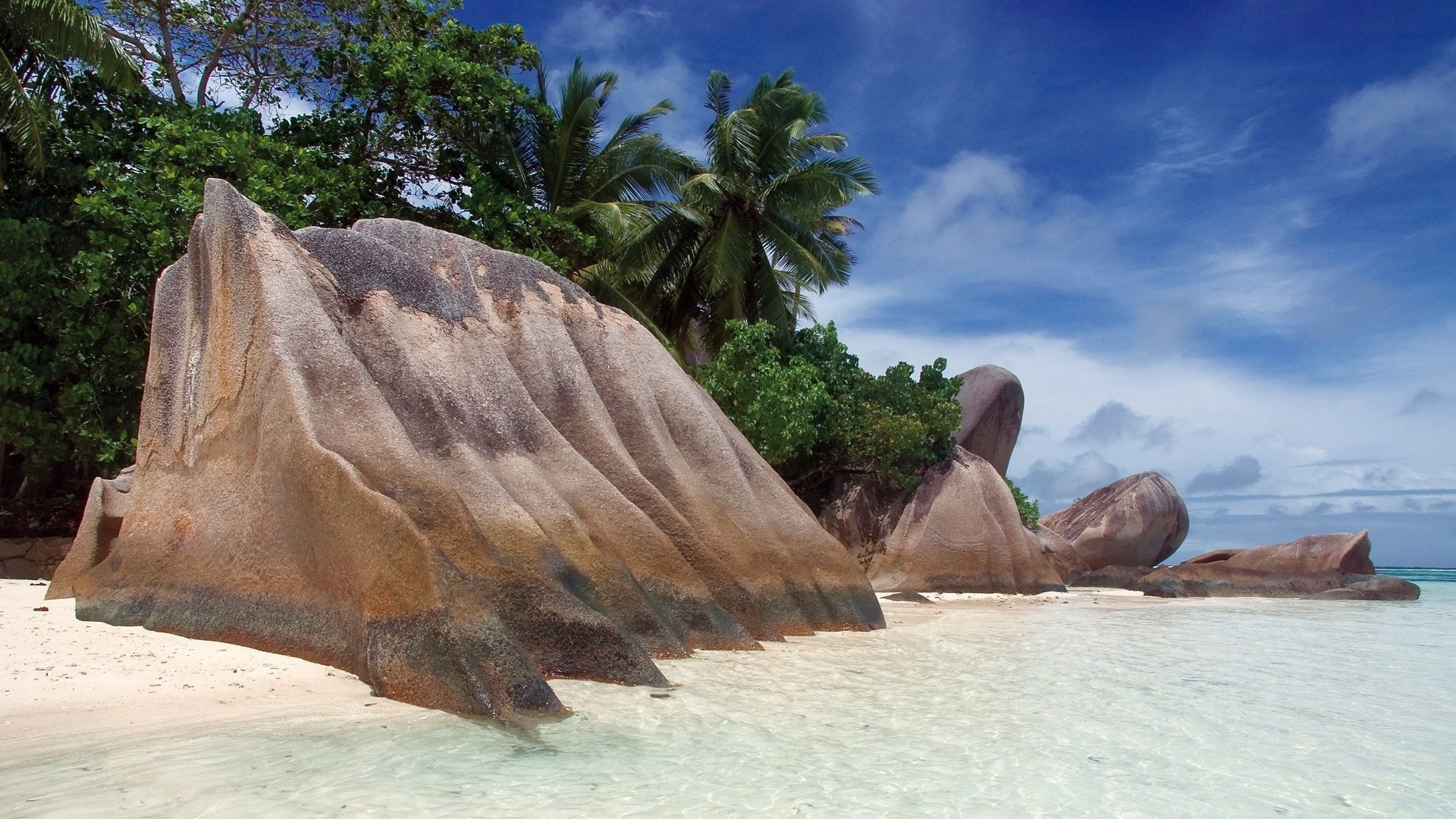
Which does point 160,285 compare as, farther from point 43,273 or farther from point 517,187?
point 517,187

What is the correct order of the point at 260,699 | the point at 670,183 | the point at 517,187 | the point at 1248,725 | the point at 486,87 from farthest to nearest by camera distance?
1. the point at 670,183
2. the point at 517,187
3. the point at 486,87
4. the point at 1248,725
5. the point at 260,699

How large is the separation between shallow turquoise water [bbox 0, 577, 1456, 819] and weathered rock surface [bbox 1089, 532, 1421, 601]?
13.1 metres

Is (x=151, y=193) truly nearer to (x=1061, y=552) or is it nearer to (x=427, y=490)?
(x=427, y=490)

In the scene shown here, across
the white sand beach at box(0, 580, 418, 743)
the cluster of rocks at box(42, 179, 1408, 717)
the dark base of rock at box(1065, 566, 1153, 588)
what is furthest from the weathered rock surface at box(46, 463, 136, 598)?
the dark base of rock at box(1065, 566, 1153, 588)

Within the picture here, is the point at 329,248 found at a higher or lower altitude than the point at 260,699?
higher

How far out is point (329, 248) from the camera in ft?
25.1

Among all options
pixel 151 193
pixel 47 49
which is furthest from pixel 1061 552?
pixel 47 49

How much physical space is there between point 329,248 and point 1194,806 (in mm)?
6598

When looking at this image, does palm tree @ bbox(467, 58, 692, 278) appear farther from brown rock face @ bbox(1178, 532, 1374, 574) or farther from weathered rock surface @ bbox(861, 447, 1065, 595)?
brown rock face @ bbox(1178, 532, 1374, 574)

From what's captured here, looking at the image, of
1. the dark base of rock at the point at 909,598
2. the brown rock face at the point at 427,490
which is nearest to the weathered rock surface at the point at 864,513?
the dark base of rock at the point at 909,598

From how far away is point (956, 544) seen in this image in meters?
18.1

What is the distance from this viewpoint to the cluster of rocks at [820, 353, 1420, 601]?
18094 mm

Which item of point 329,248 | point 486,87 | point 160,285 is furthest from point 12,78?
point 329,248

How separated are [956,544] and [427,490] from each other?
13556 mm
